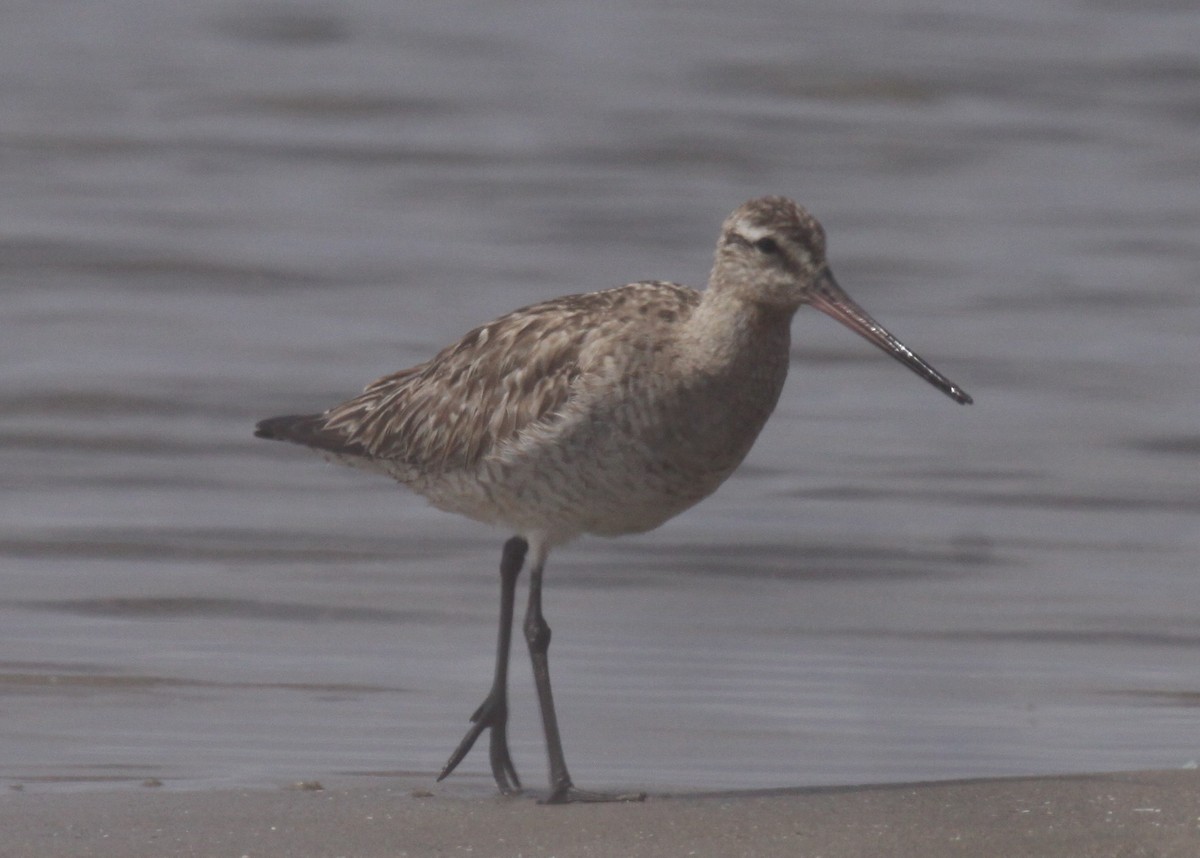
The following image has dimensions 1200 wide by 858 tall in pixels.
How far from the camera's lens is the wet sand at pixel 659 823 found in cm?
480

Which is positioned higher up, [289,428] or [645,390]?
[645,390]

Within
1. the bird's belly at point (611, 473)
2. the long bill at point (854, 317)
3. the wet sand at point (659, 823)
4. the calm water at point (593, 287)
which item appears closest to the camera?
the wet sand at point (659, 823)

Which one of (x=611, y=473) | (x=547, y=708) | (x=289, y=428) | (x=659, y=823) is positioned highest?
(x=611, y=473)

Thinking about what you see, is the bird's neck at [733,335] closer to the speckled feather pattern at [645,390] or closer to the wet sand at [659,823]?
the speckled feather pattern at [645,390]

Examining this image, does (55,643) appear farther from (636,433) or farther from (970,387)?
(970,387)

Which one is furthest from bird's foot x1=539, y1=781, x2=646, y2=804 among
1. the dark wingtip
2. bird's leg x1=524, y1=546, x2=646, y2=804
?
the dark wingtip

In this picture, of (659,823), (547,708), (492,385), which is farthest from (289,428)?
(659,823)

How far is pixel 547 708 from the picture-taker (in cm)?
599

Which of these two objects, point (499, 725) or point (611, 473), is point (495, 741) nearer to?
point (499, 725)

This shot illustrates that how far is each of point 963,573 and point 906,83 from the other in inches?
353

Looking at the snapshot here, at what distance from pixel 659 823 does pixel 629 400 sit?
1206mm

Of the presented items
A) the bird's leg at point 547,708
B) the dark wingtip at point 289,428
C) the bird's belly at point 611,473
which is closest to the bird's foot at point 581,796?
the bird's leg at point 547,708

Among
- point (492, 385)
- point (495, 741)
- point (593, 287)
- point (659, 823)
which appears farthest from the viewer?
point (593, 287)

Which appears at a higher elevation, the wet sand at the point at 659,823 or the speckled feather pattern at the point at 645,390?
the speckled feather pattern at the point at 645,390
